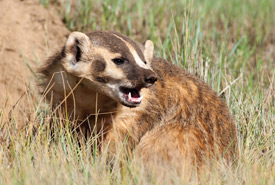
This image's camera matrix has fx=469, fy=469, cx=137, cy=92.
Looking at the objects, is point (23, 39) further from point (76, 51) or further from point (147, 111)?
point (147, 111)

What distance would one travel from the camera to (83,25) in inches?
256

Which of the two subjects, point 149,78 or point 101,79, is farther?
point 101,79

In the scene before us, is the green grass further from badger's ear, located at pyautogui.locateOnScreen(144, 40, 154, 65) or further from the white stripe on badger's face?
badger's ear, located at pyautogui.locateOnScreen(144, 40, 154, 65)

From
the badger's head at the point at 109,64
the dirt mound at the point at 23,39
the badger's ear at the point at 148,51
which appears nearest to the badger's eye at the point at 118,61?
the badger's head at the point at 109,64

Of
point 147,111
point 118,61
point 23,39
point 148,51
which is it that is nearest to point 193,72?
point 148,51

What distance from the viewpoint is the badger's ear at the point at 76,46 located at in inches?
142

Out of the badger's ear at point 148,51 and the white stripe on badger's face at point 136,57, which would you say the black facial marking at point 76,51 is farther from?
the badger's ear at point 148,51

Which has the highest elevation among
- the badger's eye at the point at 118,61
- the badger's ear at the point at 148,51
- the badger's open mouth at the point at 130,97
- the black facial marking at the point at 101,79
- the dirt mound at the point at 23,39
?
the badger's eye at the point at 118,61

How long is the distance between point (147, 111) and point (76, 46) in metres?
0.80

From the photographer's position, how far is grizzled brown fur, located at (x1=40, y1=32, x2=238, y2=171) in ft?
11.9

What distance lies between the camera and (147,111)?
3918mm

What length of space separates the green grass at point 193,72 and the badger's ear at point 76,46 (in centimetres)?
50

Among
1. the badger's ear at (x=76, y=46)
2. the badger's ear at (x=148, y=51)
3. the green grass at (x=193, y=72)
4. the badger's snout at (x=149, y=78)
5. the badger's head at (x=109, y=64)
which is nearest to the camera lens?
the green grass at (x=193, y=72)

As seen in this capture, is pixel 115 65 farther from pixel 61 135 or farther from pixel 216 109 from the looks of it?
pixel 216 109
